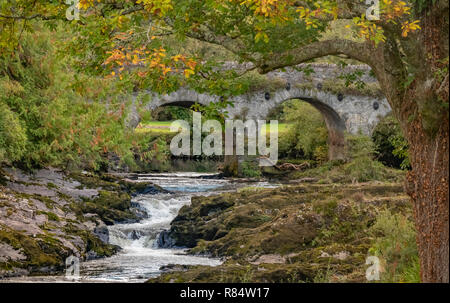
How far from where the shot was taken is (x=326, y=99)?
3095 cm

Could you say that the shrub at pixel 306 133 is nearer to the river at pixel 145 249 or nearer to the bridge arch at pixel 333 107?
the bridge arch at pixel 333 107

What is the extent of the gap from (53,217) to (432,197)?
379 inches

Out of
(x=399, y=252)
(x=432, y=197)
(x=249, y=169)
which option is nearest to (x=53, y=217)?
(x=399, y=252)

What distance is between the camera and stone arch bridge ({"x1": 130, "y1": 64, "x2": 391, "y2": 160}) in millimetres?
30516

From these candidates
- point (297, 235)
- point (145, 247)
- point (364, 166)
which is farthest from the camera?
point (364, 166)

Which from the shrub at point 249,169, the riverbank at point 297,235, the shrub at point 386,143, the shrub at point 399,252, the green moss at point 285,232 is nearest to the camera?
the shrub at point 399,252

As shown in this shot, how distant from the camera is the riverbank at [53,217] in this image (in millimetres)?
11711

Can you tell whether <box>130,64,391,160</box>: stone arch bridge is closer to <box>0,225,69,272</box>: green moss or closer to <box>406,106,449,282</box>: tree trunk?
<box>0,225,69,272</box>: green moss

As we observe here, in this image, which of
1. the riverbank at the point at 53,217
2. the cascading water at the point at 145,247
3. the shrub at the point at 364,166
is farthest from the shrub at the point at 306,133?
the riverbank at the point at 53,217

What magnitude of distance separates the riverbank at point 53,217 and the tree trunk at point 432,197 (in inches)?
275

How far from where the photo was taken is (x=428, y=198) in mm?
7051

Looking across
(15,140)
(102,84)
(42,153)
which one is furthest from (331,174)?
(15,140)

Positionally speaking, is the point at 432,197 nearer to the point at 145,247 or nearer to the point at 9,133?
the point at 145,247
